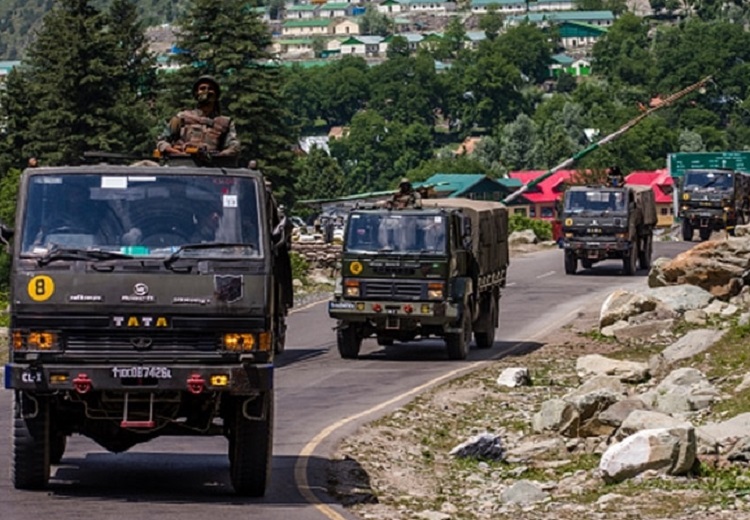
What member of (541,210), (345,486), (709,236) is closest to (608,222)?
(709,236)

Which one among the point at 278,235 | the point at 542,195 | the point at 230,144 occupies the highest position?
the point at 230,144

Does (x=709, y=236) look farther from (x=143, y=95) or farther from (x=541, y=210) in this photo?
(x=541, y=210)

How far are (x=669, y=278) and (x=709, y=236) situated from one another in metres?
32.0

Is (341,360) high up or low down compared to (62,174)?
down

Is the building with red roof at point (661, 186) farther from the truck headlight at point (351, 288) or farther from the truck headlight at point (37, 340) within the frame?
the truck headlight at point (37, 340)

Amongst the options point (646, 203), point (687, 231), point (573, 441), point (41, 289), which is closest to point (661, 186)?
point (687, 231)

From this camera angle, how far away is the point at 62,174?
658 inches

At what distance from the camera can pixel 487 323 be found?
34469 millimetres

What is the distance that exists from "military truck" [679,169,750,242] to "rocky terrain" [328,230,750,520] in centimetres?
3684

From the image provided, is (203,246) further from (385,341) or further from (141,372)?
(385,341)

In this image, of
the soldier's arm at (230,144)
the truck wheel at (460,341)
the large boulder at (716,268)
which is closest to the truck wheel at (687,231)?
the large boulder at (716,268)

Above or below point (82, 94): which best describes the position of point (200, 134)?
above

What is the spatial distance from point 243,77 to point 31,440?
196 ft

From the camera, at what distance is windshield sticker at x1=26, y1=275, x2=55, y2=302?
1594 cm
